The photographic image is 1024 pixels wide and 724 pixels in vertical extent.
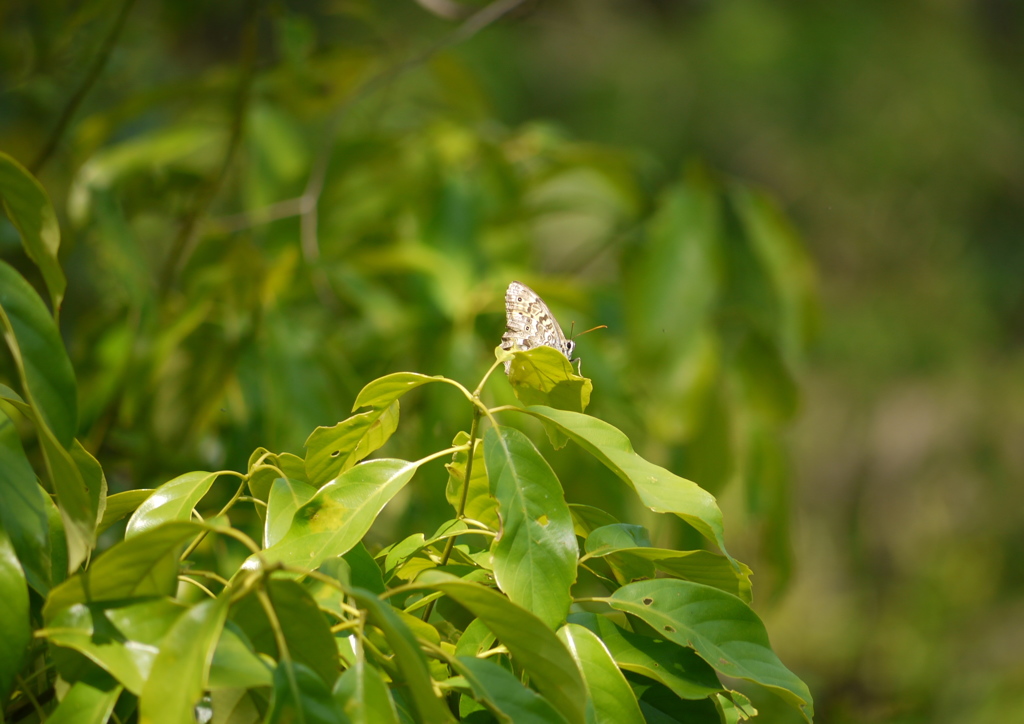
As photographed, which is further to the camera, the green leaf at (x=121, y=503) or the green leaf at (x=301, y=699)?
the green leaf at (x=121, y=503)

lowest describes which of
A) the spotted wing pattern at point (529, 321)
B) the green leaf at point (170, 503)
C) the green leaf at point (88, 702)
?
the spotted wing pattern at point (529, 321)

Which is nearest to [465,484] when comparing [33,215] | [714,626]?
[714,626]

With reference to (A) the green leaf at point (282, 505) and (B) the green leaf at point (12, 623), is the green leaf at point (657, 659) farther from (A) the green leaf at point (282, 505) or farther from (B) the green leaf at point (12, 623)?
(B) the green leaf at point (12, 623)

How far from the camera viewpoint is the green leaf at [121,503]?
0.49 m

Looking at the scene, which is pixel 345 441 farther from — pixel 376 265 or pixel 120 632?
pixel 376 265

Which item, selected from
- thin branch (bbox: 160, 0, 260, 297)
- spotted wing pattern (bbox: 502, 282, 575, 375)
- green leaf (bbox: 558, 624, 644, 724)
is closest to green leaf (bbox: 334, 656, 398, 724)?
green leaf (bbox: 558, 624, 644, 724)

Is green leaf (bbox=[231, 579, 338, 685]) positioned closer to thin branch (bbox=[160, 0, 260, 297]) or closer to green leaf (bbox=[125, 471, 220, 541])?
green leaf (bbox=[125, 471, 220, 541])

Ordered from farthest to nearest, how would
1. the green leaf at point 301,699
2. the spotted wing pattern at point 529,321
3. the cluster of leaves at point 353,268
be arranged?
the cluster of leaves at point 353,268 → the spotted wing pattern at point 529,321 → the green leaf at point 301,699

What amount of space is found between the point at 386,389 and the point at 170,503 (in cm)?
14

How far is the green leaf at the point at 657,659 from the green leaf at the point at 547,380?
133mm

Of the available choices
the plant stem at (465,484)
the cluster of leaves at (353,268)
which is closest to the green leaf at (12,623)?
the plant stem at (465,484)

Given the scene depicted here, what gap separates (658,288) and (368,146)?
0.53 metres

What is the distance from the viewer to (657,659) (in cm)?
46

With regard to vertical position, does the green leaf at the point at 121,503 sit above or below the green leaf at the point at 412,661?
below
